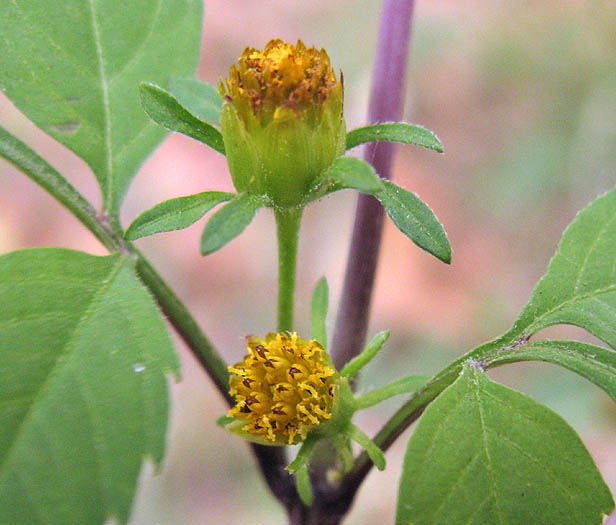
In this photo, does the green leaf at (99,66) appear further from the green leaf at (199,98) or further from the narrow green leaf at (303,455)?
the narrow green leaf at (303,455)

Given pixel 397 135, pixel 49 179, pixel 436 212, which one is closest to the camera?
pixel 397 135

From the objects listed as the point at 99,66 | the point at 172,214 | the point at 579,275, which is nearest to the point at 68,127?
the point at 99,66

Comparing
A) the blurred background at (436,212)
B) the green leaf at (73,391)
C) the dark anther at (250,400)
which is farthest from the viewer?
the blurred background at (436,212)

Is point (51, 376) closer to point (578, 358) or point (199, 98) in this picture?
point (199, 98)

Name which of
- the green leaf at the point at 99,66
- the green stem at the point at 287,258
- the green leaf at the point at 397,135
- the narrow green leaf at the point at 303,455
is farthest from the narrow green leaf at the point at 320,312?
the green leaf at the point at 99,66

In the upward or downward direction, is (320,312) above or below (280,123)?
below

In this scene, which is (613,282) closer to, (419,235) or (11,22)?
(419,235)
